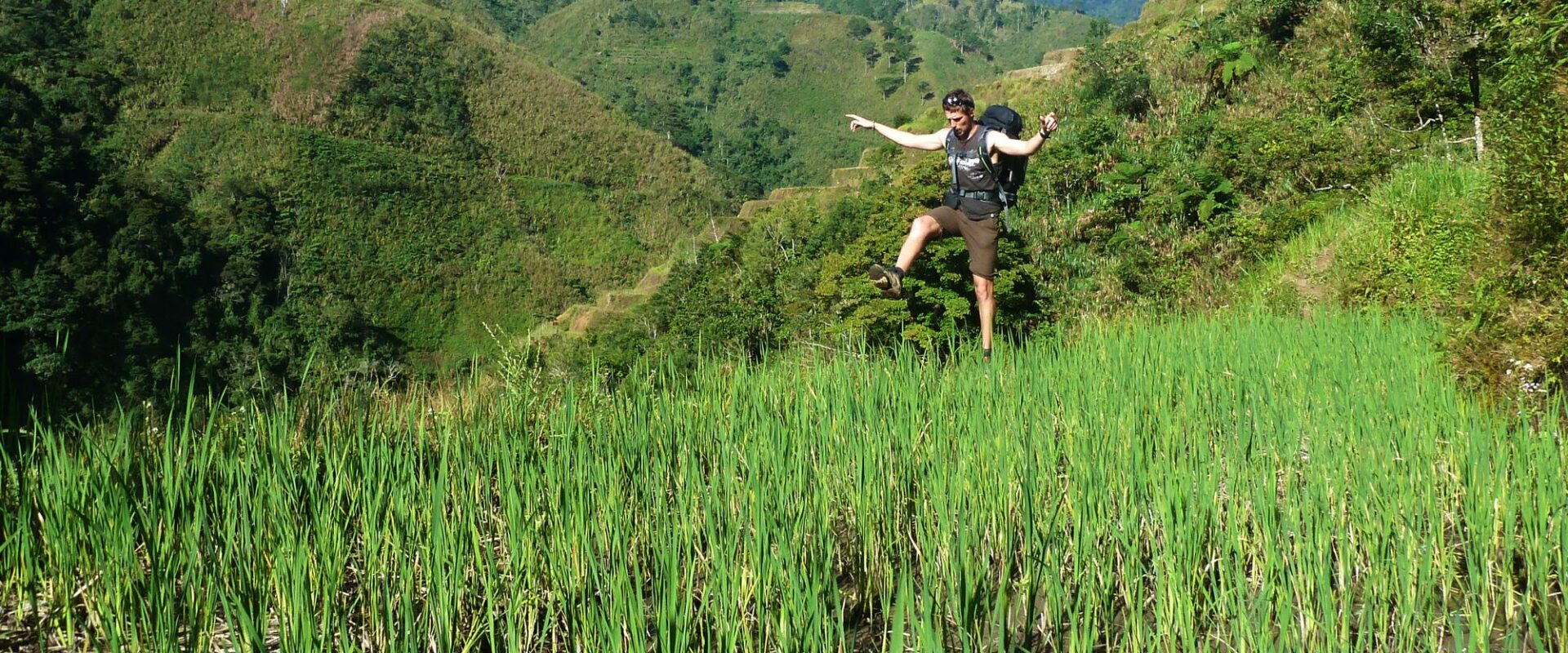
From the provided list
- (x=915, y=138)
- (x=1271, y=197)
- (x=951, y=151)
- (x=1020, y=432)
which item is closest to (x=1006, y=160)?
(x=951, y=151)

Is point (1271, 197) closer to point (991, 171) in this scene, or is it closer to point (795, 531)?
point (991, 171)

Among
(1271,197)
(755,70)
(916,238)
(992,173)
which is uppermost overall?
(755,70)

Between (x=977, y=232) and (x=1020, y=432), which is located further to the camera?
(x=977, y=232)

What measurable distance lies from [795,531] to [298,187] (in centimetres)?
5928

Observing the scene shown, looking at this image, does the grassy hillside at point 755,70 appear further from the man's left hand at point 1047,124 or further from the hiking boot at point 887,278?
the man's left hand at point 1047,124

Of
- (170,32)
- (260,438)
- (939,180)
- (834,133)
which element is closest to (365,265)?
(170,32)

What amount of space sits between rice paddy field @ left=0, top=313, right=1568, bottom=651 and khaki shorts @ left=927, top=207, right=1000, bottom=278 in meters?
2.09

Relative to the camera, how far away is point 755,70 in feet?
406

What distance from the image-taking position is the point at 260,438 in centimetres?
254

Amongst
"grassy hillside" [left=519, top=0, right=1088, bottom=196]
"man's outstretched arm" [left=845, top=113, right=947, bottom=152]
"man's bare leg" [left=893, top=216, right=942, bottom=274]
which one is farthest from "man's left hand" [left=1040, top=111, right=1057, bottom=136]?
"grassy hillside" [left=519, top=0, right=1088, bottom=196]

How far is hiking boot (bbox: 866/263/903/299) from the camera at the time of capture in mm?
5254

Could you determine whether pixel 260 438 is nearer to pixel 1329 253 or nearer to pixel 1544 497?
pixel 1544 497

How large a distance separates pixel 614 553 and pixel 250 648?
67cm

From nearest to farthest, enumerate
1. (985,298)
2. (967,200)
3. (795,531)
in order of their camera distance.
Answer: (795,531) < (967,200) < (985,298)
